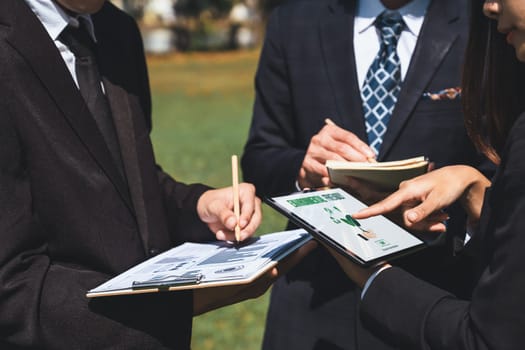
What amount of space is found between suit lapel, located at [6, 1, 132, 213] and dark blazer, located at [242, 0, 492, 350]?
91 cm

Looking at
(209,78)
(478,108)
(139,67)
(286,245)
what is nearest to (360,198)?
(286,245)

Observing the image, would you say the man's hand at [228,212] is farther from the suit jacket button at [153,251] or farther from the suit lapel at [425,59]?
the suit lapel at [425,59]

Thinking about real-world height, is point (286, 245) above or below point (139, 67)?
below

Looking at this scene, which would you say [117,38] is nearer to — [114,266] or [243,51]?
[114,266]

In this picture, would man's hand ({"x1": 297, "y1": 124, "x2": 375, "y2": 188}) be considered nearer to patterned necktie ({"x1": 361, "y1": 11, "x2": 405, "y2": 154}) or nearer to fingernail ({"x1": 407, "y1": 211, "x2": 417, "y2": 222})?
patterned necktie ({"x1": 361, "y1": 11, "x2": 405, "y2": 154})

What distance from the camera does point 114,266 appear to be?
243cm

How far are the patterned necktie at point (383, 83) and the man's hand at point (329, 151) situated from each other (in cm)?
27

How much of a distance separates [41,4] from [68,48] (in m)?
0.18

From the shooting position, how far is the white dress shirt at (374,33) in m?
3.05

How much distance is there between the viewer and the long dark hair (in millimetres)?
2393

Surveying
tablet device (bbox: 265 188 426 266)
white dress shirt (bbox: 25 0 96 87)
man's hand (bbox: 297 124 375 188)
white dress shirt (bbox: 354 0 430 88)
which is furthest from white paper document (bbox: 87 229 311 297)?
white dress shirt (bbox: 354 0 430 88)

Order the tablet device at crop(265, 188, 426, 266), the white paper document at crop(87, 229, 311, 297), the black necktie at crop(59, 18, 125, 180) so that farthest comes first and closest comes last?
the black necktie at crop(59, 18, 125, 180), the tablet device at crop(265, 188, 426, 266), the white paper document at crop(87, 229, 311, 297)

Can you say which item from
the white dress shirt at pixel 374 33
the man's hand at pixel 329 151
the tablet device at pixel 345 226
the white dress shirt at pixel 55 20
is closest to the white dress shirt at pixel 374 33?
the white dress shirt at pixel 374 33

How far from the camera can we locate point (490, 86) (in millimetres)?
2432
